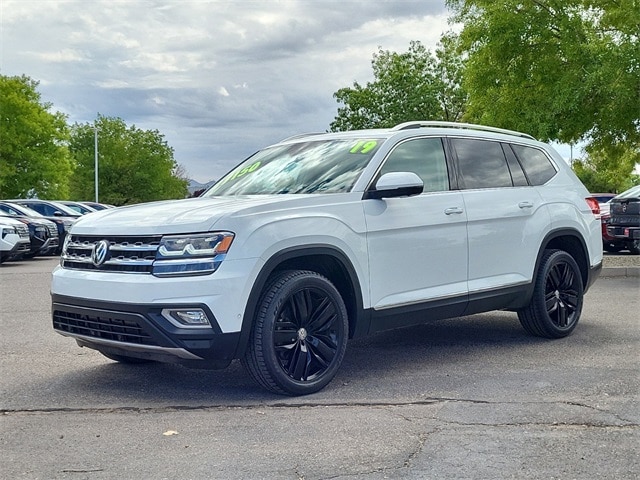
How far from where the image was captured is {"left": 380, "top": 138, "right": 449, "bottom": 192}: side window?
6.16 meters

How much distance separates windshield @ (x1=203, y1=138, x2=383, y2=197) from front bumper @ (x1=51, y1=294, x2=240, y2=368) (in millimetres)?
1443

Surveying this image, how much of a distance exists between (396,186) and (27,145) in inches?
2134

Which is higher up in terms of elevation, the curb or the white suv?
the white suv

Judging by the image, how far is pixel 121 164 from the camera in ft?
274

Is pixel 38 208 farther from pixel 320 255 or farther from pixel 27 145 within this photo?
pixel 27 145

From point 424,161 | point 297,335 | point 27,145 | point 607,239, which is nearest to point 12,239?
point 607,239

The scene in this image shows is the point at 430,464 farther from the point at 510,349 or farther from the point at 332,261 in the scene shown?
the point at 510,349

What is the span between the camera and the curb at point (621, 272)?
13461 mm

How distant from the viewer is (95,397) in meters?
5.37

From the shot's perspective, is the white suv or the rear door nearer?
the white suv

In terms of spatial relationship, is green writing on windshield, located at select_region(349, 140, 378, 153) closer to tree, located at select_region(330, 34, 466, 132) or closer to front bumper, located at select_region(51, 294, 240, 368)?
front bumper, located at select_region(51, 294, 240, 368)

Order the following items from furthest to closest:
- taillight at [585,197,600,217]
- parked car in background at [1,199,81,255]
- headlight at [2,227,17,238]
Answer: parked car in background at [1,199,81,255], headlight at [2,227,17,238], taillight at [585,197,600,217]

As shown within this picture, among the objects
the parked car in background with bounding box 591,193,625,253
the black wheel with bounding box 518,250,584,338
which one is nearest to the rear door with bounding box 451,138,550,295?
the black wheel with bounding box 518,250,584,338

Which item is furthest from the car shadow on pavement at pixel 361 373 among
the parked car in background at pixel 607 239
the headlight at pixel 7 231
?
the headlight at pixel 7 231
